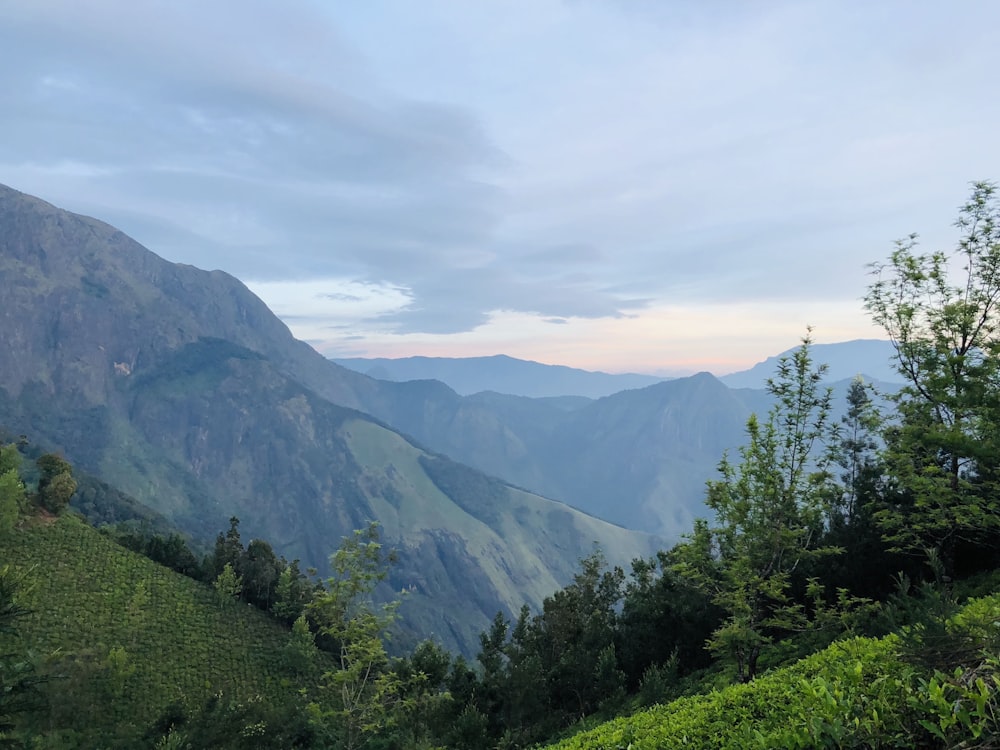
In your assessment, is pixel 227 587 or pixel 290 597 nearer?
pixel 227 587

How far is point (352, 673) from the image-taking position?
97.4ft

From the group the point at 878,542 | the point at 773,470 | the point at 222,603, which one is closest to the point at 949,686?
the point at 773,470

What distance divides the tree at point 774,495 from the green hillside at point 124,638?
46604mm

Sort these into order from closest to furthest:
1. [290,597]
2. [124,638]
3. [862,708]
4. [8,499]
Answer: [862,708] → [124,638] → [8,499] → [290,597]

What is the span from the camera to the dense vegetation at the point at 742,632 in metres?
6.52

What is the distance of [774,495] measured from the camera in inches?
696

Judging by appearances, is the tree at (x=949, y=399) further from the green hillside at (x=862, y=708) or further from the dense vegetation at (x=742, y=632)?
the green hillside at (x=862, y=708)

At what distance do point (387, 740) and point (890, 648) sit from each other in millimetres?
34339

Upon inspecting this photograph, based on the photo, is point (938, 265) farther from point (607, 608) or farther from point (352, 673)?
point (607, 608)

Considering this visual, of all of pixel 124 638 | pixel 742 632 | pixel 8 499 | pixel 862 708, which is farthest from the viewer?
pixel 8 499

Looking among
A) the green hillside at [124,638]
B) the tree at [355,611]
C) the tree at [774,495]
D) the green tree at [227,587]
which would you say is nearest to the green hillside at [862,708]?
the tree at [774,495]

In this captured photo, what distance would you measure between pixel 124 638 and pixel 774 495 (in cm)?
7379

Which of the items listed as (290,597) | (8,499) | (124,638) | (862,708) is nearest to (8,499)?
(8,499)

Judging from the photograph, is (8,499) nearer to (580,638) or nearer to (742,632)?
(580,638)
